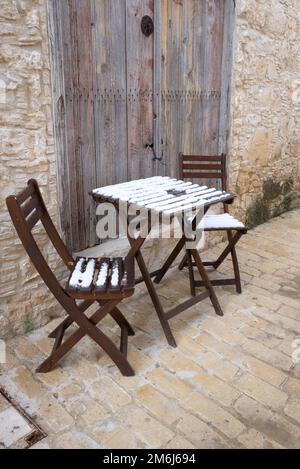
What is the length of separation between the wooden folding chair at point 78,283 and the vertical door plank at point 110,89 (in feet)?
2.81

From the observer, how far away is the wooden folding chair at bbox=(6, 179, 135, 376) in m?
1.82

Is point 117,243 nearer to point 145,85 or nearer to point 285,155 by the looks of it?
point 145,85

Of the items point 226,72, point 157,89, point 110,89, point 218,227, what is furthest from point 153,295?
point 226,72

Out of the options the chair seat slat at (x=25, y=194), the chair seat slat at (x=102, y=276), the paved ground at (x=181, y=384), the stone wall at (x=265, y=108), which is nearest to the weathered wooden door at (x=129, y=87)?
the stone wall at (x=265, y=108)

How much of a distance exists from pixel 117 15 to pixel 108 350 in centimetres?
224

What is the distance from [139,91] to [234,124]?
49.6 inches

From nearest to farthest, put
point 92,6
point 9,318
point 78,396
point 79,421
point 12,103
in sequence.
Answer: point 79,421 < point 78,396 < point 12,103 < point 9,318 < point 92,6

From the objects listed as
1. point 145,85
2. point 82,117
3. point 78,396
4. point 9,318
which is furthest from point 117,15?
point 78,396

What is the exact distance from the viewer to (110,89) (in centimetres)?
280

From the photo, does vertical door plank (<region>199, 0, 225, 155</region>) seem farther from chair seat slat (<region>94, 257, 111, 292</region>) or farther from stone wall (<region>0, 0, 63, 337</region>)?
chair seat slat (<region>94, 257, 111, 292</region>)

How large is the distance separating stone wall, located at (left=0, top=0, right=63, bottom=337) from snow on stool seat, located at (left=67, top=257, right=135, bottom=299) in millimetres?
429

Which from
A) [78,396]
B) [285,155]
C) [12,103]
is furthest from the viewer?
[285,155]

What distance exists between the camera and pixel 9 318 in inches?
94.9

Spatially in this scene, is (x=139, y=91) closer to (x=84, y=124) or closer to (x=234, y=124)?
(x=84, y=124)
